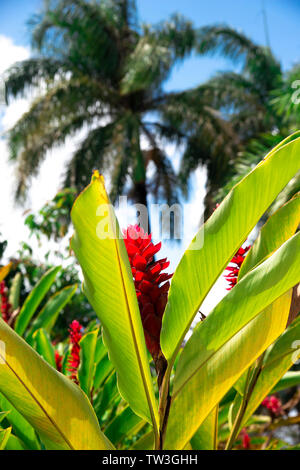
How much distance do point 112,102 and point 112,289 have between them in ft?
38.4

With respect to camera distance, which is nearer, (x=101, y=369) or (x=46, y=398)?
(x=46, y=398)

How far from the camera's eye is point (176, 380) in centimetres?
68

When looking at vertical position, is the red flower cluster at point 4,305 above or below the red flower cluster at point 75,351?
above

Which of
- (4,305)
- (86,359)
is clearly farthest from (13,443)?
(4,305)

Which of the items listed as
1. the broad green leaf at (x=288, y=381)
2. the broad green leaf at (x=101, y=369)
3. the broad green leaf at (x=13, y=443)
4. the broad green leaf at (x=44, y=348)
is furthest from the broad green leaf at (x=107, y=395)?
the broad green leaf at (x=288, y=381)

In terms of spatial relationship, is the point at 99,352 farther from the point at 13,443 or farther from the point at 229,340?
the point at 229,340

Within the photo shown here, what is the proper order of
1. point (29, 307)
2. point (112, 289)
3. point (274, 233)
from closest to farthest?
point (112, 289) < point (274, 233) < point (29, 307)

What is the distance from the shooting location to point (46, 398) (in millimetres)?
642

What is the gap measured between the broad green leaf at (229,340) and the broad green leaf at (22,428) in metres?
0.42

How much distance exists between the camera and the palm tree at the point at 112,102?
10.6 meters

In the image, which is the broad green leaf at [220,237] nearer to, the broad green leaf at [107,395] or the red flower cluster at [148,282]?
the red flower cluster at [148,282]

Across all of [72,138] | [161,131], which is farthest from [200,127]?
[72,138]

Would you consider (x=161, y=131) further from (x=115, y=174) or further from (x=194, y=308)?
(x=194, y=308)
